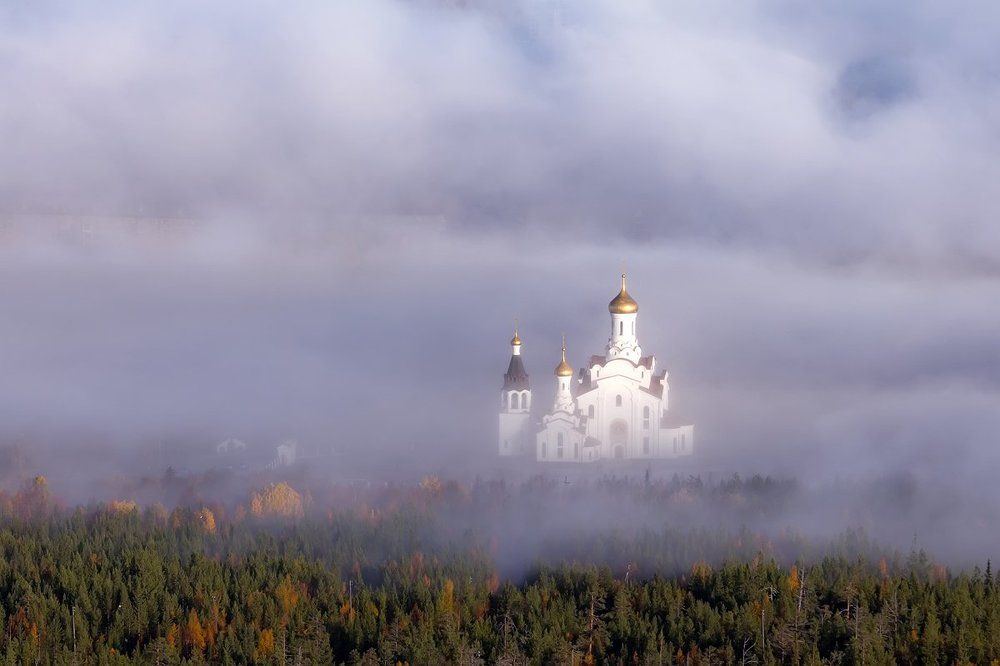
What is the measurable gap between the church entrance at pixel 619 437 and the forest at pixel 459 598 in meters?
8.48

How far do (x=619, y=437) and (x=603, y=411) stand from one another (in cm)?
131

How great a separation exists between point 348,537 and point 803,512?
18.7 metres

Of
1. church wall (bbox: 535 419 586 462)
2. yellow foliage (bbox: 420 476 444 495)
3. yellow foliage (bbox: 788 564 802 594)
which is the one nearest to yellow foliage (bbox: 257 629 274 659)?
yellow foliage (bbox: 788 564 802 594)

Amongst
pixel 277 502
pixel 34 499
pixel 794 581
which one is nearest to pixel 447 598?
pixel 794 581

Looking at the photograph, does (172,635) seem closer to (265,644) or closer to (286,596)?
(265,644)

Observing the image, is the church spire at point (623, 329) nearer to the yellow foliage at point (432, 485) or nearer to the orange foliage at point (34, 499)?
the yellow foliage at point (432, 485)

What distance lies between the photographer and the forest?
1809 inches

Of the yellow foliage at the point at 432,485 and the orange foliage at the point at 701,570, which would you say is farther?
the yellow foliage at the point at 432,485

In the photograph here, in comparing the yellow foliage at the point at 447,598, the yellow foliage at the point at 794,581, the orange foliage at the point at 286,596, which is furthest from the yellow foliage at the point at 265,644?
the yellow foliage at the point at 794,581

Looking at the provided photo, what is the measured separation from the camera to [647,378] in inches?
2724

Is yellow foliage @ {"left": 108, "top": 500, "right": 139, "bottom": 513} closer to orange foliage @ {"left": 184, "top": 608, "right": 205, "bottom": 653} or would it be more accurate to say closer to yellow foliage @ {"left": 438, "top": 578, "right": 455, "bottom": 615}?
orange foliage @ {"left": 184, "top": 608, "right": 205, "bottom": 653}

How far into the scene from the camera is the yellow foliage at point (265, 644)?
1828 inches

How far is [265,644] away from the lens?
46844 millimetres

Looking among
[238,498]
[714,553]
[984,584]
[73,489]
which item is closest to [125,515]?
[238,498]
